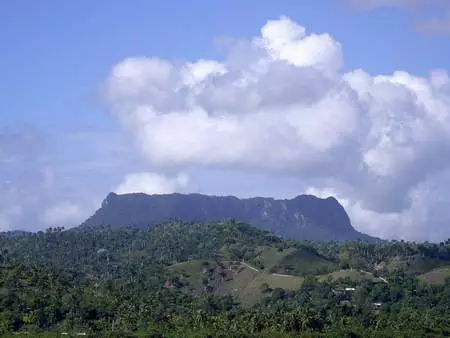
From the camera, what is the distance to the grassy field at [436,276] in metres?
174

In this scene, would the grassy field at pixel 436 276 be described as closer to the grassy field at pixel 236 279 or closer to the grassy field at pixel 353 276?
the grassy field at pixel 353 276

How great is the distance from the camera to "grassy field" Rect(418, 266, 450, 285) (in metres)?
174

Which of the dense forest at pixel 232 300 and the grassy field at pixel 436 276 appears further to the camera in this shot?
the grassy field at pixel 436 276

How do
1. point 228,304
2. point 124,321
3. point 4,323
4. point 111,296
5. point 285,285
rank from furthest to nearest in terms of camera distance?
point 285,285 → point 228,304 → point 111,296 → point 124,321 → point 4,323

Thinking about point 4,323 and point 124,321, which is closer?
point 4,323

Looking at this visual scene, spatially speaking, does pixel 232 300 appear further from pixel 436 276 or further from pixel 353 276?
pixel 436 276

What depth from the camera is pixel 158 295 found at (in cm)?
14888

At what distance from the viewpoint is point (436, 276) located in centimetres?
17950

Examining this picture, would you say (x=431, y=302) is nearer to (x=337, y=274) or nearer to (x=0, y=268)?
(x=337, y=274)

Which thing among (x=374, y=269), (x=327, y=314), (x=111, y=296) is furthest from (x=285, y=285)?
(x=111, y=296)

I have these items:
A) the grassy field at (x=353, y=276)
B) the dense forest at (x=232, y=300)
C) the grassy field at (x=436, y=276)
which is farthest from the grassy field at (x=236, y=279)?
the grassy field at (x=436, y=276)

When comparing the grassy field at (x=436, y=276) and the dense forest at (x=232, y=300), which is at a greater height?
the grassy field at (x=436, y=276)

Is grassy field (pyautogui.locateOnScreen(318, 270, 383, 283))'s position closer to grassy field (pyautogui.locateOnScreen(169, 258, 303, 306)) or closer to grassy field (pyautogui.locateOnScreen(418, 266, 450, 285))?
grassy field (pyautogui.locateOnScreen(169, 258, 303, 306))

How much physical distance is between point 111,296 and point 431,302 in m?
59.9
